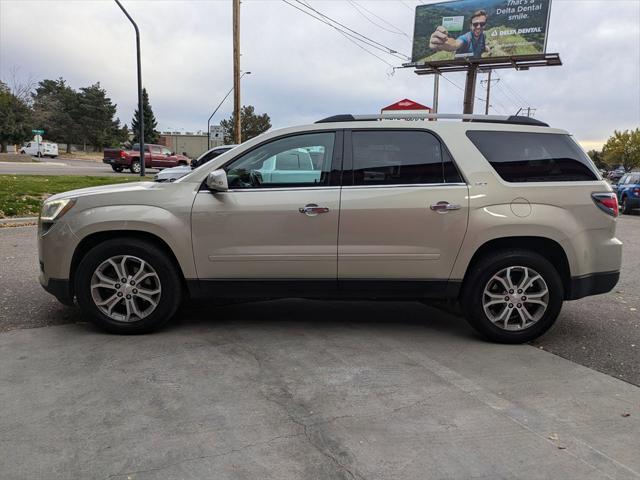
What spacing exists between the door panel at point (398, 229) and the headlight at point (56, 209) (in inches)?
91.4

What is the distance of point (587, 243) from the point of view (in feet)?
14.2

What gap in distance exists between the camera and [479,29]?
103 feet

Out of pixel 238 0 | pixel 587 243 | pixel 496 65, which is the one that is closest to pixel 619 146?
pixel 496 65

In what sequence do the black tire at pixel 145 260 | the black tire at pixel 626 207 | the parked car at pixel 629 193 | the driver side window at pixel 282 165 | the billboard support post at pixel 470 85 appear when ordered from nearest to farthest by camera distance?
the black tire at pixel 145 260
the driver side window at pixel 282 165
the parked car at pixel 629 193
the black tire at pixel 626 207
the billboard support post at pixel 470 85

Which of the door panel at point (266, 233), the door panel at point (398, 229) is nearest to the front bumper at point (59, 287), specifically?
the door panel at point (266, 233)

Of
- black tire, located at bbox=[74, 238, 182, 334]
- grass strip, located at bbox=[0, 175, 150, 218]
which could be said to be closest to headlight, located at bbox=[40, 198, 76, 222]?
black tire, located at bbox=[74, 238, 182, 334]

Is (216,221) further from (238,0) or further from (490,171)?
(238,0)

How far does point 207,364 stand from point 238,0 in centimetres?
1914

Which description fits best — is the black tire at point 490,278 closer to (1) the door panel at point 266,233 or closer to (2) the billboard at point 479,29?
(1) the door panel at point 266,233

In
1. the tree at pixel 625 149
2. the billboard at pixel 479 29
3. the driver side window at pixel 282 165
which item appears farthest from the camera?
the tree at pixel 625 149

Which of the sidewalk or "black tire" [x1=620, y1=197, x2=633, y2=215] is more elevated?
"black tire" [x1=620, y1=197, x2=633, y2=215]

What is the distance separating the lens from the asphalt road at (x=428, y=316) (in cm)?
427

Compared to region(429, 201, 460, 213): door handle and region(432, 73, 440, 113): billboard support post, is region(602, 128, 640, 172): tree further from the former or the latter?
region(429, 201, 460, 213): door handle

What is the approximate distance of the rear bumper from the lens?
436 centimetres
